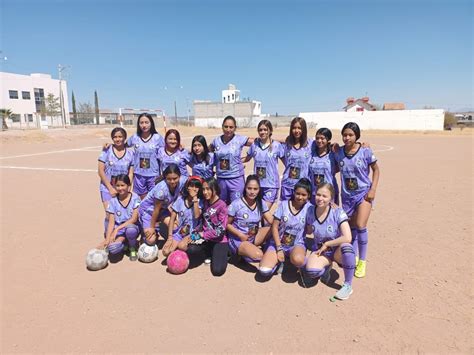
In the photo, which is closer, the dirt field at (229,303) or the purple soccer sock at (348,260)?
the dirt field at (229,303)

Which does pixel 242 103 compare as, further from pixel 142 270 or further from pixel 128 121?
pixel 142 270

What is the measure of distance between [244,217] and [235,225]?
159mm

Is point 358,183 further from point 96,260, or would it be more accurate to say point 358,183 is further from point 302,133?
point 96,260

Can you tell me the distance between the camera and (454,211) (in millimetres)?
6207

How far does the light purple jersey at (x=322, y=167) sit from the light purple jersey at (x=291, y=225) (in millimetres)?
493

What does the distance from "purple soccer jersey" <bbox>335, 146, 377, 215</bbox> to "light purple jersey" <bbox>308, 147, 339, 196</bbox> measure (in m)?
0.13

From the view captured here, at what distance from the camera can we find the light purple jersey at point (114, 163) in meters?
4.71

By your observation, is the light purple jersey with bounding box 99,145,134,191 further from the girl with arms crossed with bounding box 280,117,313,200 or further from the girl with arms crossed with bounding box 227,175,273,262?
the girl with arms crossed with bounding box 280,117,313,200

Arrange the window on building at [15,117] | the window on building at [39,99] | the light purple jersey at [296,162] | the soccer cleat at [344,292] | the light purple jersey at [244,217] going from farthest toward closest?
the window on building at [39,99] < the window on building at [15,117] < the light purple jersey at [296,162] < the light purple jersey at [244,217] < the soccer cleat at [344,292]

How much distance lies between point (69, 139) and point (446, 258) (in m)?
26.9

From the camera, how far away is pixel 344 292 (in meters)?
3.32

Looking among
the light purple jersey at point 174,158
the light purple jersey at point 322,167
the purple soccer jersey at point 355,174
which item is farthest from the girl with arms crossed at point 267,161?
the light purple jersey at point 174,158

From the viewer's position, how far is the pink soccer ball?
3.83m

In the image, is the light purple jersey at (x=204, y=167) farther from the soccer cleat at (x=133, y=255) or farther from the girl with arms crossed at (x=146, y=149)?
the soccer cleat at (x=133, y=255)
